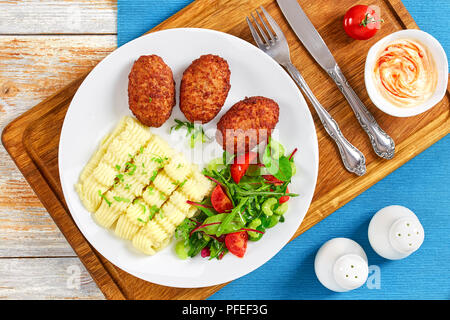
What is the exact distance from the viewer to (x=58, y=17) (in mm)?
3004

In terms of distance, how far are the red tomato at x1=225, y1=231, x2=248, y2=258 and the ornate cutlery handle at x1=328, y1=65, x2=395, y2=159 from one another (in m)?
1.20

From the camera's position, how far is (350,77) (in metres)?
2.83

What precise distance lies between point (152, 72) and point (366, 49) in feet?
5.33

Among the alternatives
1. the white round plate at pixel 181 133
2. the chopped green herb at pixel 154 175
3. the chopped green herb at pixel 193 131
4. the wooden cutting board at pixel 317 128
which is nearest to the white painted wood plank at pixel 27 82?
the wooden cutting board at pixel 317 128

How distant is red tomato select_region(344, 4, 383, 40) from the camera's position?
8.68 feet

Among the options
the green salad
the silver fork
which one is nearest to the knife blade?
the silver fork

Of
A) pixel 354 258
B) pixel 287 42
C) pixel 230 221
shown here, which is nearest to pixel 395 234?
pixel 354 258

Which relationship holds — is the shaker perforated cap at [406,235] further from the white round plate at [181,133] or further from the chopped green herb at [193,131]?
the chopped green herb at [193,131]

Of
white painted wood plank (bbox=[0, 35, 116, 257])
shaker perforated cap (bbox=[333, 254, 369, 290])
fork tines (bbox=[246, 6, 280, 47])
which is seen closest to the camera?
shaker perforated cap (bbox=[333, 254, 369, 290])

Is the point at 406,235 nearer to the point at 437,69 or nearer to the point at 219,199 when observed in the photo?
the point at 437,69

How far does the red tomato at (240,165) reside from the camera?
261 centimetres

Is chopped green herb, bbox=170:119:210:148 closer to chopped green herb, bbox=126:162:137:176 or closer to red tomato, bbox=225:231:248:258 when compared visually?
chopped green herb, bbox=126:162:137:176

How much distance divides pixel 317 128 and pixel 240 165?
0.68 metres

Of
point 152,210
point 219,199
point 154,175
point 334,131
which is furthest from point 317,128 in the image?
point 152,210
